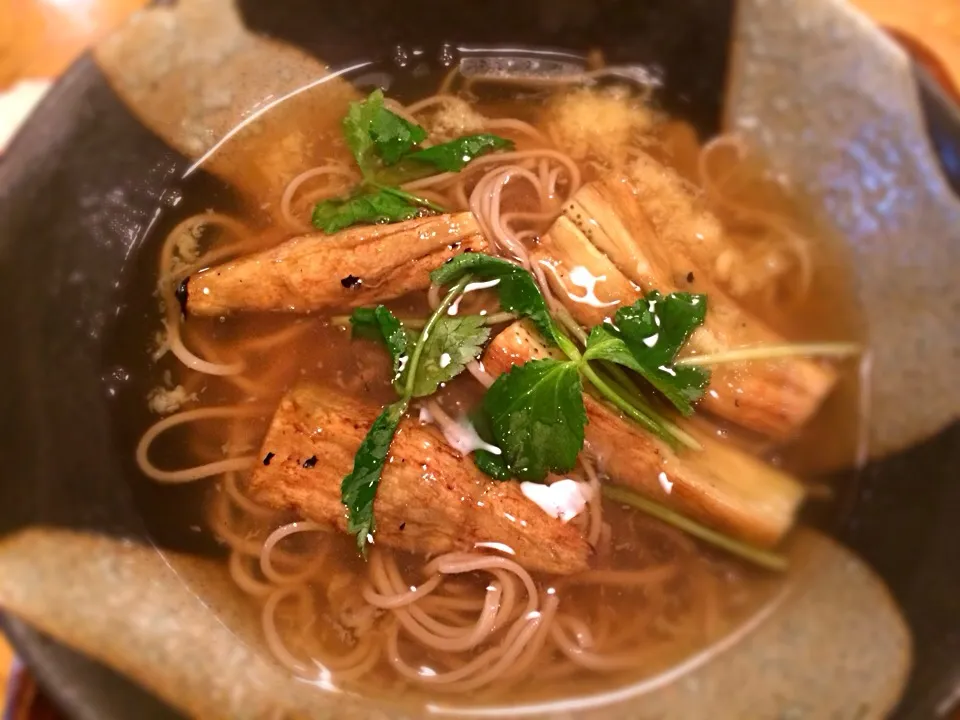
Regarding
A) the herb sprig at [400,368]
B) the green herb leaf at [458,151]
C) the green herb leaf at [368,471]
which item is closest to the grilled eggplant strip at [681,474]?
the herb sprig at [400,368]

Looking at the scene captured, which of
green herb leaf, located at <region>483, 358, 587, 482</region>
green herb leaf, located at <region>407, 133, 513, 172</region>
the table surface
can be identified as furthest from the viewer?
the table surface

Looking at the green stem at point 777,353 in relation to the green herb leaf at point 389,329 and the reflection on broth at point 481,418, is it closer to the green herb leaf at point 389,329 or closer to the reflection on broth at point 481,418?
the reflection on broth at point 481,418

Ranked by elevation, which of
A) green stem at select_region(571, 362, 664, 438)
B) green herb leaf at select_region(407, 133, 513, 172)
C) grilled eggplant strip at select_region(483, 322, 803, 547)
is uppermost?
green herb leaf at select_region(407, 133, 513, 172)

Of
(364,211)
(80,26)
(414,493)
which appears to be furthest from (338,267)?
(80,26)

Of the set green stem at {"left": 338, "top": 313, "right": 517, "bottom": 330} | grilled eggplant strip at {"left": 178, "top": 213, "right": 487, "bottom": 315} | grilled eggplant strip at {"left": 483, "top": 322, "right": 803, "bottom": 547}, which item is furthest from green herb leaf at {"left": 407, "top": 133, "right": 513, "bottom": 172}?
grilled eggplant strip at {"left": 483, "top": 322, "right": 803, "bottom": 547}

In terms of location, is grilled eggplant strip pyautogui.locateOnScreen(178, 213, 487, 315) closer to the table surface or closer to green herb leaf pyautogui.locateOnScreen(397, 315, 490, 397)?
green herb leaf pyautogui.locateOnScreen(397, 315, 490, 397)
